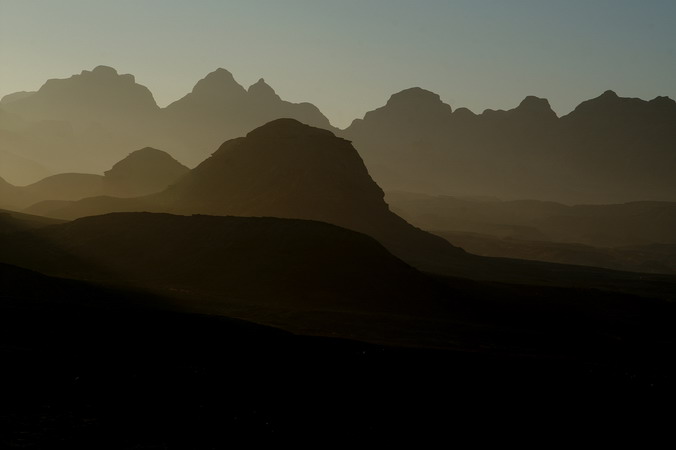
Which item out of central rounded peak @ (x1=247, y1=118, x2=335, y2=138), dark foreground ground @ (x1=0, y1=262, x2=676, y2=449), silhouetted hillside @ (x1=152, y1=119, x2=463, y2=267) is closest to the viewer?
dark foreground ground @ (x1=0, y1=262, x2=676, y2=449)

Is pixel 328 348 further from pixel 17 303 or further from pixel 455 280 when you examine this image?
pixel 455 280

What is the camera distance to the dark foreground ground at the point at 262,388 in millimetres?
26438

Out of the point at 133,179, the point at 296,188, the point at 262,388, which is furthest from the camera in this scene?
the point at 133,179

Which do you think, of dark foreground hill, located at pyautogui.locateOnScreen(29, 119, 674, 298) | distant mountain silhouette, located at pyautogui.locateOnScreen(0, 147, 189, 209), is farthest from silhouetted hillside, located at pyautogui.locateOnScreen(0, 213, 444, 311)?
distant mountain silhouette, located at pyautogui.locateOnScreen(0, 147, 189, 209)

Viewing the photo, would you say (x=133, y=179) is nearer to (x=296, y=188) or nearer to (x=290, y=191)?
(x=290, y=191)

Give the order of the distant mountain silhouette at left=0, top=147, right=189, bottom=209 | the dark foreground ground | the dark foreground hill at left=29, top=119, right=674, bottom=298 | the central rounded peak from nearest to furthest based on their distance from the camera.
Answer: the dark foreground ground
the dark foreground hill at left=29, top=119, right=674, bottom=298
the central rounded peak
the distant mountain silhouette at left=0, top=147, right=189, bottom=209

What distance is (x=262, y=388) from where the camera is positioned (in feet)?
107

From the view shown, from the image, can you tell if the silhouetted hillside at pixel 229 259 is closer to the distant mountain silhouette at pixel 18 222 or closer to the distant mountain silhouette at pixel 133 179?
the distant mountain silhouette at pixel 18 222

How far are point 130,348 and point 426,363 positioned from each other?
16.8 metres

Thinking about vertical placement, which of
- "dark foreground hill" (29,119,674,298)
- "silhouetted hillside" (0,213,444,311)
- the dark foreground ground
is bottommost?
the dark foreground ground

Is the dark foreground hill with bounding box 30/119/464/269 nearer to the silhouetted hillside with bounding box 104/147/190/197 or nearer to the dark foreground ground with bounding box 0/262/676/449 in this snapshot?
the silhouetted hillside with bounding box 104/147/190/197

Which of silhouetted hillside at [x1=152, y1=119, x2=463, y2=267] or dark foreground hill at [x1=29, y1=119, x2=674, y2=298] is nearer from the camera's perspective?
dark foreground hill at [x1=29, y1=119, x2=674, y2=298]

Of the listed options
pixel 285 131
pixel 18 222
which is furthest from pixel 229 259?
pixel 285 131

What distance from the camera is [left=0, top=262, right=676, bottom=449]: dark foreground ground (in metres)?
26.4
